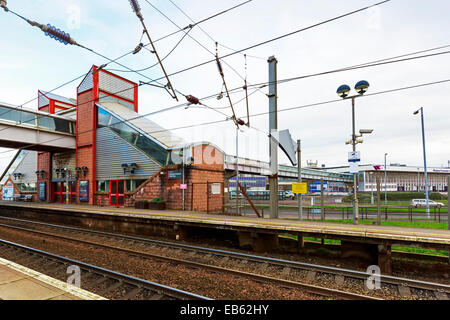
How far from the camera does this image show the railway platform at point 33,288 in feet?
14.2

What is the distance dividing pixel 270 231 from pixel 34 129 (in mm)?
24746

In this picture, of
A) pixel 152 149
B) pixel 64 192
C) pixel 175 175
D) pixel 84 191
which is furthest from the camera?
pixel 64 192

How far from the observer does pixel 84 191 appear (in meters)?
23.6

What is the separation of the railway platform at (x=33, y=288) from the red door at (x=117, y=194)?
1596 centimetres

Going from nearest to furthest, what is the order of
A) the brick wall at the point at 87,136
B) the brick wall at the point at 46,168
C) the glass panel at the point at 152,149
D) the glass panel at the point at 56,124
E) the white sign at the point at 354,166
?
the white sign at the point at 354,166 → the glass panel at the point at 152,149 → the brick wall at the point at 87,136 → the glass panel at the point at 56,124 → the brick wall at the point at 46,168

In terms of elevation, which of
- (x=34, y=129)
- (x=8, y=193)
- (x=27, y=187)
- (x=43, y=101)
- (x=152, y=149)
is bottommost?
(x=8, y=193)

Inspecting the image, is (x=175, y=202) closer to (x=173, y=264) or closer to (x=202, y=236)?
(x=202, y=236)

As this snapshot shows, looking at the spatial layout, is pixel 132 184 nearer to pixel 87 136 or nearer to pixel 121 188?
pixel 121 188

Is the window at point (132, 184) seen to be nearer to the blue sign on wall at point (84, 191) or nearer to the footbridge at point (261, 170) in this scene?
the blue sign on wall at point (84, 191)

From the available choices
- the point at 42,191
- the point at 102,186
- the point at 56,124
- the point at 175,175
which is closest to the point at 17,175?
the point at 42,191

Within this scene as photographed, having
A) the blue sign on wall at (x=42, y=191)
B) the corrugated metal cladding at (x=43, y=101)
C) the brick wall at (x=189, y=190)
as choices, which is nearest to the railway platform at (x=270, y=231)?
the brick wall at (x=189, y=190)

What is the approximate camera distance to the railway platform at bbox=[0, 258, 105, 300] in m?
4.34

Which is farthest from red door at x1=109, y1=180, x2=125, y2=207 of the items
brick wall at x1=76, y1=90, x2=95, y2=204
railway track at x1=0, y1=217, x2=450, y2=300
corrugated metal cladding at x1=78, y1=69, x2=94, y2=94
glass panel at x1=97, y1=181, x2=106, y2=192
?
railway track at x1=0, y1=217, x2=450, y2=300
